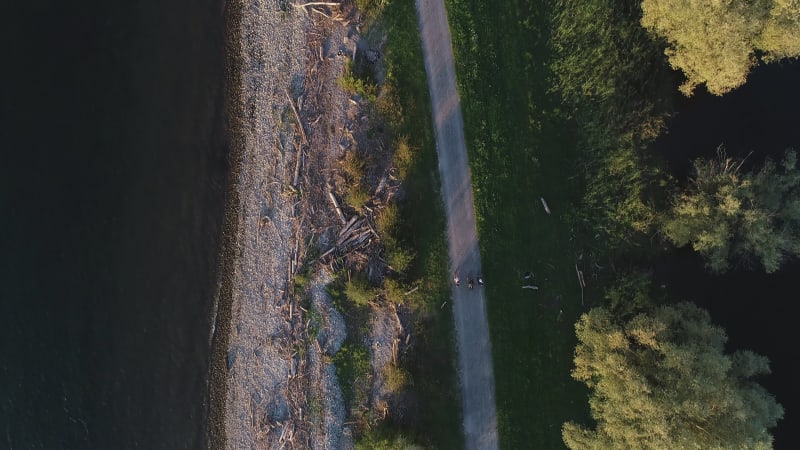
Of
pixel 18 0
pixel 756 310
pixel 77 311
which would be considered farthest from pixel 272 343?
pixel 756 310

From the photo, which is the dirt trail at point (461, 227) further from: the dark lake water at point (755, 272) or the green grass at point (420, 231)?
the dark lake water at point (755, 272)

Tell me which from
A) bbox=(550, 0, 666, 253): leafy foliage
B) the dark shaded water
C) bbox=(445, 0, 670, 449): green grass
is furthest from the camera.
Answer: the dark shaded water

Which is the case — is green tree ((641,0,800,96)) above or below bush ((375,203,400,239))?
above

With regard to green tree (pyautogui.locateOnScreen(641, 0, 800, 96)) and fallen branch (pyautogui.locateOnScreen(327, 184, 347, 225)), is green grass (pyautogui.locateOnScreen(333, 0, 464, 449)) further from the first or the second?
green tree (pyautogui.locateOnScreen(641, 0, 800, 96))

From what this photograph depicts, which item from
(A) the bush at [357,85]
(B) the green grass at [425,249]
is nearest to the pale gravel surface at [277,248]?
(A) the bush at [357,85]

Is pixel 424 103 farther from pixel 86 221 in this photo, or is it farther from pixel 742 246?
pixel 86 221

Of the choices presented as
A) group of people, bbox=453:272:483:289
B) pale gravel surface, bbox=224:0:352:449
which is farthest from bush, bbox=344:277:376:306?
group of people, bbox=453:272:483:289
